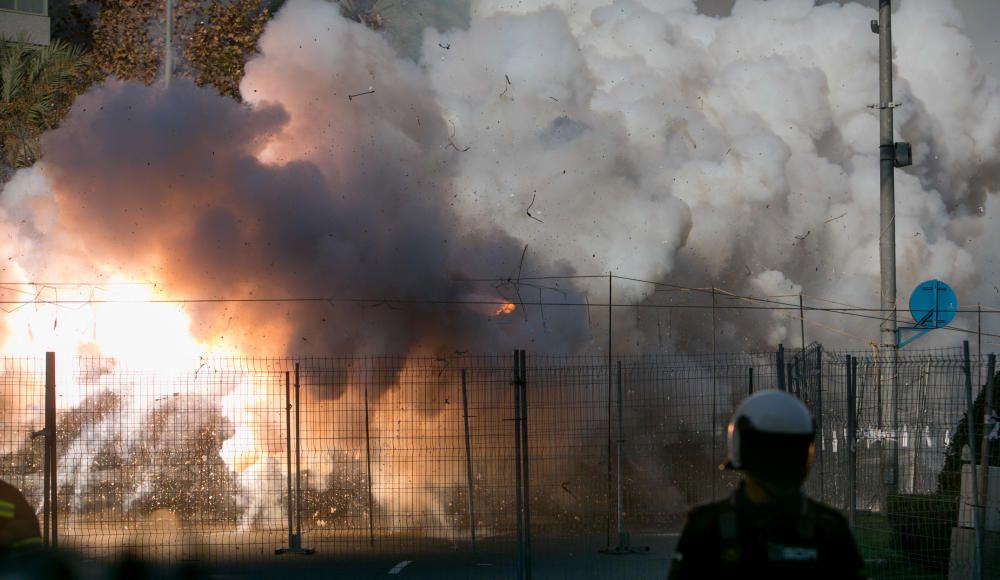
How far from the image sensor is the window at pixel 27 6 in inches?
1163

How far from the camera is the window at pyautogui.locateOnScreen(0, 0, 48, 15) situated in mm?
29531

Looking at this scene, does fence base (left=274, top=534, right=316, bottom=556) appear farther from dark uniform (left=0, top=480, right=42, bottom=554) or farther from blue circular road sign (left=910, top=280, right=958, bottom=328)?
blue circular road sign (left=910, top=280, right=958, bottom=328)

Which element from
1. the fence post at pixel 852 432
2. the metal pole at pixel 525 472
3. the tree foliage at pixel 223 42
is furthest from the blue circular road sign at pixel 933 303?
the tree foliage at pixel 223 42

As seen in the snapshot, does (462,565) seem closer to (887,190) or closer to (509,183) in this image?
(887,190)

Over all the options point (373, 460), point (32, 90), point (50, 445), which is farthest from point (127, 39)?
point (50, 445)

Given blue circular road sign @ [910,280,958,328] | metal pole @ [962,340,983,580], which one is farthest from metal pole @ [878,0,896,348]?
metal pole @ [962,340,983,580]

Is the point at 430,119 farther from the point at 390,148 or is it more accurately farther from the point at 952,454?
the point at 952,454

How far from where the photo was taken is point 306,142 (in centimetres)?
1980

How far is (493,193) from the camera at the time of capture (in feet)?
78.2

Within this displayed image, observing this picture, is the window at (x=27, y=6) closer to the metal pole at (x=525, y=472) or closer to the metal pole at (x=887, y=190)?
the metal pole at (x=887, y=190)

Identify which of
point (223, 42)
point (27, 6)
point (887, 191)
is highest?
point (27, 6)

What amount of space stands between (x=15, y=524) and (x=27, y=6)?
27.8 meters

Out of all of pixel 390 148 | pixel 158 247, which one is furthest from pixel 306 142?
pixel 158 247

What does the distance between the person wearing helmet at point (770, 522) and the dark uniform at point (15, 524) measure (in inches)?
114
